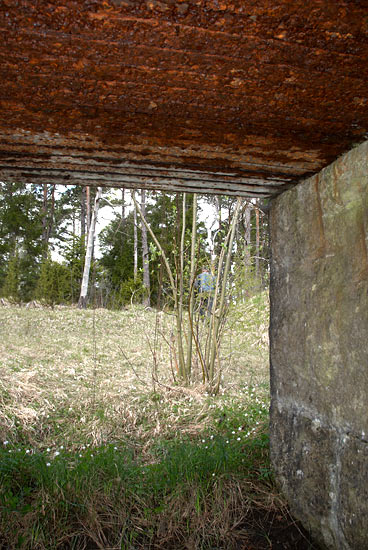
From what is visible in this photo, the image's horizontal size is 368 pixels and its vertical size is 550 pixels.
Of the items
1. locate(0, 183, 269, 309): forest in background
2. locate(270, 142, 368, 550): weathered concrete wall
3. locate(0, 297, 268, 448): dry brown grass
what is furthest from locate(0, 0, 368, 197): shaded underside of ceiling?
locate(0, 183, 269, 309): forest in background

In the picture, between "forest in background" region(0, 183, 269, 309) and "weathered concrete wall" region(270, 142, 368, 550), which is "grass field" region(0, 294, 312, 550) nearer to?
"weathered concrete wall" region(270, 142, 368, 550)

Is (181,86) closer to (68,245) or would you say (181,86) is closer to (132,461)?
(132,461)

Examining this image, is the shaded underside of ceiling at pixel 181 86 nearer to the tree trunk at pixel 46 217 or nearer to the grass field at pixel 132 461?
the grass field at pixel 132 461

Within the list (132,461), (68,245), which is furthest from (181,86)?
(68,245)

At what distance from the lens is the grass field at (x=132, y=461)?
1812 millimetres

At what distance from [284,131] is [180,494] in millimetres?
1816

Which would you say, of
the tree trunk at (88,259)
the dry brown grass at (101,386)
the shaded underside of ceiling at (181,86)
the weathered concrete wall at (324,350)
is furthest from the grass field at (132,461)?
the tree trunk at (88,259)

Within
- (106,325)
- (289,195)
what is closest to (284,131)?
(289,195)

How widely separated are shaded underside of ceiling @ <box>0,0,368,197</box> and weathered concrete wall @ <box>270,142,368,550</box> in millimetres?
199

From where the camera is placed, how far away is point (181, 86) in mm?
1101

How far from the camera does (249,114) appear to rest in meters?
1.25

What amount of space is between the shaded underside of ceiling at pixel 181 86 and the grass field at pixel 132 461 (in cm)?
162

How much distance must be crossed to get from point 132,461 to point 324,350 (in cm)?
157

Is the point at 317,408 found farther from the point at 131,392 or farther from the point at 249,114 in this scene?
the point at 131,392
